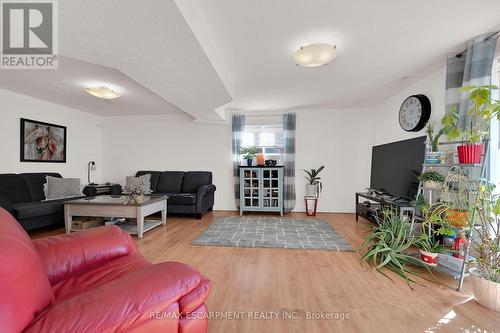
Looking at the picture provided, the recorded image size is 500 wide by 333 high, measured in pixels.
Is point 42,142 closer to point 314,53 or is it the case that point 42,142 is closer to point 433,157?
point 314,53

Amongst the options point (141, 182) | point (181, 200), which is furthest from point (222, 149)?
point (141, 182)

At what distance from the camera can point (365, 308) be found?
4.90 feet

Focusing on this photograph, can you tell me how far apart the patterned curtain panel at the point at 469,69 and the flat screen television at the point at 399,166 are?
436 mm

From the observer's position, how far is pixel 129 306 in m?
0.68

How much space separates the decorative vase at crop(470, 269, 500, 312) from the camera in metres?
1.47

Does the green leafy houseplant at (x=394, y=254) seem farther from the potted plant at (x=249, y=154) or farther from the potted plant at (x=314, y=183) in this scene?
the potted plant at (x=249, y=154)

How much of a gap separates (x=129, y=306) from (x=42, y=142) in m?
4.60

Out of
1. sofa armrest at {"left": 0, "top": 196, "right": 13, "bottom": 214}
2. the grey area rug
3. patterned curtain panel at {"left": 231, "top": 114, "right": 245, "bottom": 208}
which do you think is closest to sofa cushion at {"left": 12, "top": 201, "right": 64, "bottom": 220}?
sofa armrest at {"left": 0, "top": 196, "right": 13, "bottom": 214}

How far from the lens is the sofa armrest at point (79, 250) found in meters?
1.10

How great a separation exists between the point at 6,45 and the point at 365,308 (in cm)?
366

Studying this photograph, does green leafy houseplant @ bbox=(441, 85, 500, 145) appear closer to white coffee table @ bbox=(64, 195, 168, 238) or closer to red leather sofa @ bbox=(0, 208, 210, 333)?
red leather sofa @ bbox=(0, 208, 210, 333)

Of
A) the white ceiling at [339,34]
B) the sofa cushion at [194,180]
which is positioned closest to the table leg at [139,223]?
the sofa cushion at [194,180]

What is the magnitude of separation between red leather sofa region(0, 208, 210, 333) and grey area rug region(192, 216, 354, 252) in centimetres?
181

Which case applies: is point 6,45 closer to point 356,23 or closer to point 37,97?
point 37,97
